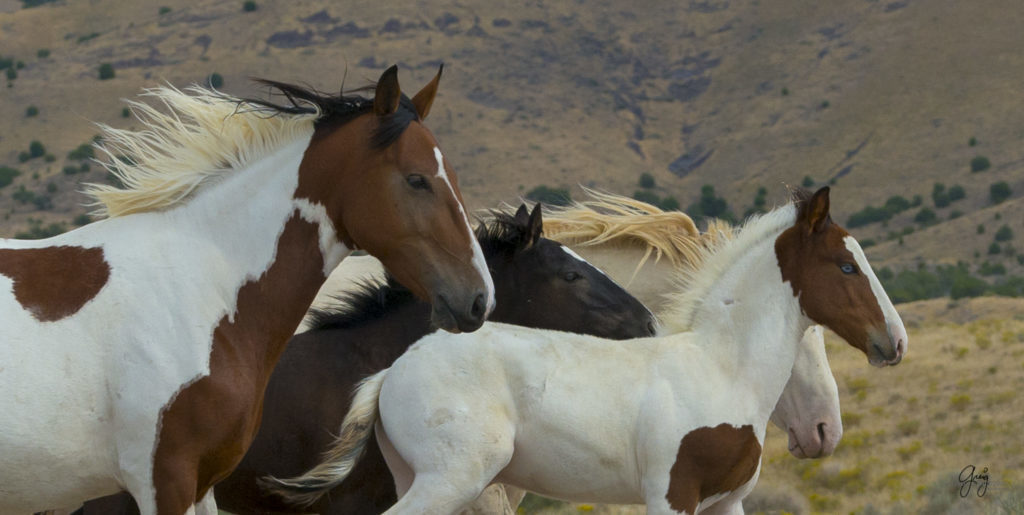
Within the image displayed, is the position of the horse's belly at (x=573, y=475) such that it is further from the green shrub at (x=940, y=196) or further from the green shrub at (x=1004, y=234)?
the green shrub at (x=940, y=196)

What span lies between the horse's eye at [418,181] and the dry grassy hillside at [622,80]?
217 ft

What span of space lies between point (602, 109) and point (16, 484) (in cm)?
9502

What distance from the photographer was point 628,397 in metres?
5.32

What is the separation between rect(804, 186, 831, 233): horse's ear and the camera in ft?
18.1

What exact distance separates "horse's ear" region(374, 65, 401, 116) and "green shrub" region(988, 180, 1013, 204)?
68.6m

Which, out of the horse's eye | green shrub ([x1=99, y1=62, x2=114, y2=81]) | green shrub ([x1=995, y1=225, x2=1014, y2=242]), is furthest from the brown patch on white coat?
green shrub ([x1=99, y1=62, x2=114, y2=81])

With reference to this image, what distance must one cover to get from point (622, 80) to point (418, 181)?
10115 cm

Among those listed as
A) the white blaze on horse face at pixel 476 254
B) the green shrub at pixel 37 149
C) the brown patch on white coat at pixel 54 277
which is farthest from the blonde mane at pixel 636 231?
the green shrub at pixel 37 149

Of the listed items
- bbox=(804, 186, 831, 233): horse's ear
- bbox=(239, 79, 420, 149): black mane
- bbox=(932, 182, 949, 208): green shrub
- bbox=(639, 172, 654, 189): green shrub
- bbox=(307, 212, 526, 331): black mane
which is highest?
bbox=(239, 79, 420, 149): black mane

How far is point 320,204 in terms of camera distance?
174 inches

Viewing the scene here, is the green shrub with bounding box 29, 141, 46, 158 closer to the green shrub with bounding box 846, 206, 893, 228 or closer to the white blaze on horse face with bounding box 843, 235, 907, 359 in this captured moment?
the green shrub with bounding box 846, 206, 893, 228

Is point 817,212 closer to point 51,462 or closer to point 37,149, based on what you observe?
point 51,462

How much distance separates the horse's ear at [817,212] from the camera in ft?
18.1

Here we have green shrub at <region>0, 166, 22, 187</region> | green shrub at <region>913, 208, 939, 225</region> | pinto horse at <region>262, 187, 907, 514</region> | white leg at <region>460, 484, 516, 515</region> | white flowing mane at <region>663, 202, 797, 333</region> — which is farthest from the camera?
green shrub at <region>0, 166, 22, 187</region>
